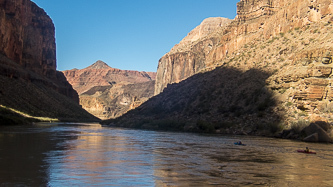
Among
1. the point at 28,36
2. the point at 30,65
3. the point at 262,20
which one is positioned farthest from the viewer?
the point at 28,36

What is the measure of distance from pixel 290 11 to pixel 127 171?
181 feet

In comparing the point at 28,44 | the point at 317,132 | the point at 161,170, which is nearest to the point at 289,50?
the point at 317,132

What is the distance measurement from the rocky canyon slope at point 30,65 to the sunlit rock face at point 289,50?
38.9m

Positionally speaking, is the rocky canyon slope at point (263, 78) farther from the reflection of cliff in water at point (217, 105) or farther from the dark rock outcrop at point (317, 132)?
the dark rock outcrop at point (317, 132)

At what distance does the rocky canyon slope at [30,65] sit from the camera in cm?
8256

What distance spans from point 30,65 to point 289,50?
4034 inches

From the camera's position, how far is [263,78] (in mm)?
53125

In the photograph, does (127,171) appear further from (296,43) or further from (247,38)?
(247,38)

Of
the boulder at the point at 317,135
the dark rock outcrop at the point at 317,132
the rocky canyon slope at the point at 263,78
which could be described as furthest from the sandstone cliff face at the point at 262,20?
the boulder at the point at 317,135

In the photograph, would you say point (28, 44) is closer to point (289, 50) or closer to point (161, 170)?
point (289, 50)

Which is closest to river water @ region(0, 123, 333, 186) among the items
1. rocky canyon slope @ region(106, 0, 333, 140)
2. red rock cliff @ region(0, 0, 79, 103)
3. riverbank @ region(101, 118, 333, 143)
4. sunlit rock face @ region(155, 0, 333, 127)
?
riverbank @ region(101, 118, 333, 143)

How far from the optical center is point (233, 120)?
156 feet

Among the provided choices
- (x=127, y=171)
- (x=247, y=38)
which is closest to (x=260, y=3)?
(x=247, y=38)

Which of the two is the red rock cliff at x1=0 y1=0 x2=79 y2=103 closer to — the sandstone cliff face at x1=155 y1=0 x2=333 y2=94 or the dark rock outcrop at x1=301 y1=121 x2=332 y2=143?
the sandstone cliff face at x1=155 y1=0 x2=333 y2=94
